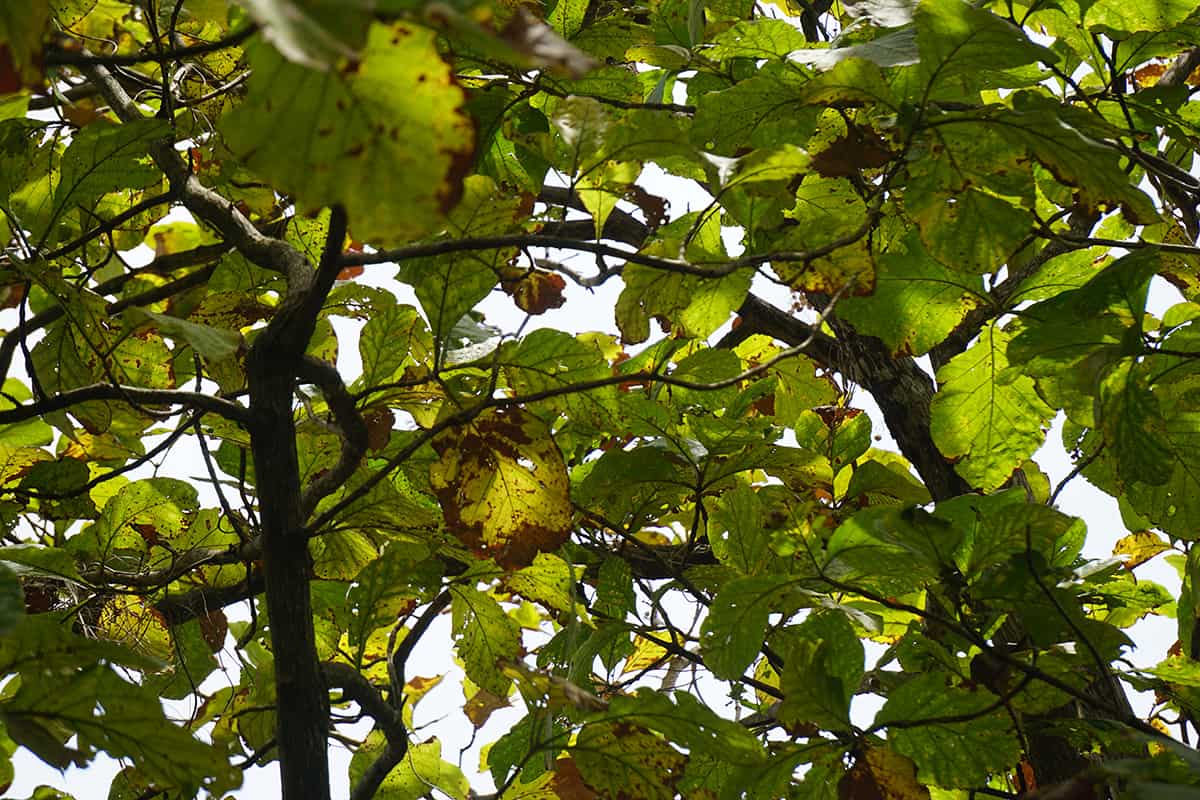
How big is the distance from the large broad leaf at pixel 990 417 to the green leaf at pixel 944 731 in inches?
10.7

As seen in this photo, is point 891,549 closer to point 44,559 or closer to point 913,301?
point 913,301

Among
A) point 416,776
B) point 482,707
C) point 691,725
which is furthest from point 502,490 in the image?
point 482,707

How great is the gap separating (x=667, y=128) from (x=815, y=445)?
2.25 feet

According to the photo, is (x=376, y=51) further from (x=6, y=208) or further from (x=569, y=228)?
(x=569, y=228)

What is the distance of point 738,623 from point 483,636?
0.27m

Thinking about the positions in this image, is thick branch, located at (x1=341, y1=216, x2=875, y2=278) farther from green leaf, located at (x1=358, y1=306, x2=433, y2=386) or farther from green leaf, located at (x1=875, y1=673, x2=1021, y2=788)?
green leaf, located at (x1=875, y1=673, x2=1021, y2=788)

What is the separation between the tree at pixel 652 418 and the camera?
707 mm

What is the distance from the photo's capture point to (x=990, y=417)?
1028 mm

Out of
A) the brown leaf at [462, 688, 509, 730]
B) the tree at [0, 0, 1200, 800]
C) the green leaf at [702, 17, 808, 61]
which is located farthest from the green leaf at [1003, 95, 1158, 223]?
the brown leaf at [462, 688, 509, 730]

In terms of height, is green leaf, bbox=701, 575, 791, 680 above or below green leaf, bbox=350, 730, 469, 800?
below

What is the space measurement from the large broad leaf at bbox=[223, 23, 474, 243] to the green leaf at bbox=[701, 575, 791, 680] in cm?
55

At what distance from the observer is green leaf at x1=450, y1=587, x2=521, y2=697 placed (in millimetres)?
979

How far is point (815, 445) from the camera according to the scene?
127cm

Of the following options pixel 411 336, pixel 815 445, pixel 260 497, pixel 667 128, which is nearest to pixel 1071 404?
pixel 815 445
